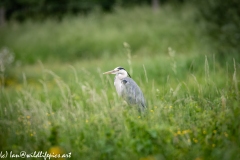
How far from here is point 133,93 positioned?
575 cm

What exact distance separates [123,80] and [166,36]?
1251 centimetres

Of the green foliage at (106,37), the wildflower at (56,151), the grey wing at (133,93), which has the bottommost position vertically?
the green foliage at (106,37)

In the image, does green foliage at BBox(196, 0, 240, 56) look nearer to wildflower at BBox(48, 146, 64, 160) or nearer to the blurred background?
the blurred background

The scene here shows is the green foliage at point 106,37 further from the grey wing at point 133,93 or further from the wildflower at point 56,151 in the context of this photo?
the wildflower at point 56,151

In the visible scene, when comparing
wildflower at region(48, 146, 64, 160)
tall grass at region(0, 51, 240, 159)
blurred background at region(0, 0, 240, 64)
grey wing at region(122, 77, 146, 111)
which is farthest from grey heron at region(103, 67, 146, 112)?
blurred background at region(0, 0, 240, 64)

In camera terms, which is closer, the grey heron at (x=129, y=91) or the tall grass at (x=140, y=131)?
the tall grass at (x=140, y=131)

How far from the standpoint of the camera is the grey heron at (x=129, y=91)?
5.76 m

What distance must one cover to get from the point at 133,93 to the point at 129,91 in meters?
0.09

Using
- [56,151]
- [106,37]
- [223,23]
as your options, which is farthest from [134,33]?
[56,151]

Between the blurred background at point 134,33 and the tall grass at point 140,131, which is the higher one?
the tall grass at point 140,131

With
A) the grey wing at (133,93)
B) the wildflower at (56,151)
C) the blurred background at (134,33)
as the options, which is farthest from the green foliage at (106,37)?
the wildflower at (56,151)

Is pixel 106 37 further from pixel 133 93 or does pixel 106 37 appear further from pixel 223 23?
pixel 133 93

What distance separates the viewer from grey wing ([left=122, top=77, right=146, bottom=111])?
575 centimetres

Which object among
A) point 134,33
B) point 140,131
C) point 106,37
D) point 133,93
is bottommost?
point 106,37
